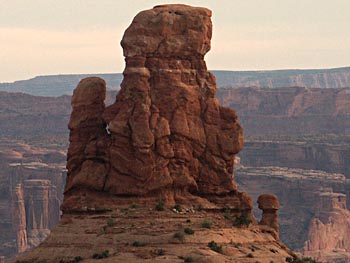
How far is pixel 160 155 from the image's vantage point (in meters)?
72.4

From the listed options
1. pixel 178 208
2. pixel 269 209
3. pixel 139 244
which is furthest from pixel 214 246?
pixel 269 209

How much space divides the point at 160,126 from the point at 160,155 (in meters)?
1.01

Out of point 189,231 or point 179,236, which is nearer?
point 179,236

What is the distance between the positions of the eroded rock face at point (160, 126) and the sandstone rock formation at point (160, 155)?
0.03 m

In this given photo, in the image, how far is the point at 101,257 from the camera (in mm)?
67625

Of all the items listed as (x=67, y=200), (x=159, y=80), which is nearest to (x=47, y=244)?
(x=67, y=200)

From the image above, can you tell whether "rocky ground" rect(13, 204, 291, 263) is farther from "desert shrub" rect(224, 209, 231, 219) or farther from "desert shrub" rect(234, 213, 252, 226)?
"desert shrub" rect(224, 209, 231, 219)

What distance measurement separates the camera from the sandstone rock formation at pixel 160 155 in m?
70.2

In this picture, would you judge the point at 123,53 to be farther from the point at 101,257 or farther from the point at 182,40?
the point at 101,257

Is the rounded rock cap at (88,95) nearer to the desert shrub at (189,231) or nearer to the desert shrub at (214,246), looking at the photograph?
the desert shrub at (189,231)

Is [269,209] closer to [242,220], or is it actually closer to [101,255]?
[242,220]

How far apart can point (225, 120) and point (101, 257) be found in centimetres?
920

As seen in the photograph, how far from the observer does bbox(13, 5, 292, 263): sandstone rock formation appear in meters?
70.2

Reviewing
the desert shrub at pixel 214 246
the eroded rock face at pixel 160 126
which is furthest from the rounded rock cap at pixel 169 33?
the desert shrub at pixel 214 246
